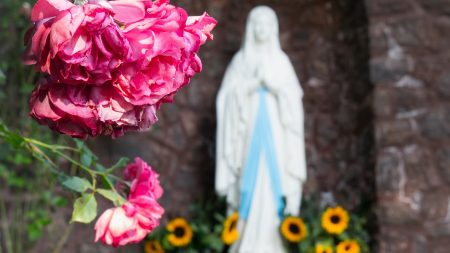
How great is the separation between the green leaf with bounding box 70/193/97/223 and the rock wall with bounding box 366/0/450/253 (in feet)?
8.42

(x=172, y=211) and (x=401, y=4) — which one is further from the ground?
(x=401, y=4)

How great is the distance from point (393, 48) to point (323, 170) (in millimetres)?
723

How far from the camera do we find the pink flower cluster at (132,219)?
623 millimetres

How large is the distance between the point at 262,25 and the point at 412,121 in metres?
0.76

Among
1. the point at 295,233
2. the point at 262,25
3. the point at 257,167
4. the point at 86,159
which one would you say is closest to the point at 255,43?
the point at 262,25

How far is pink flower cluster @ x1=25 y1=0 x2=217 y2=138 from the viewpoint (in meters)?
0.40

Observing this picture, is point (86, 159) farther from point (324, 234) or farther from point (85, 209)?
point (324, 234)

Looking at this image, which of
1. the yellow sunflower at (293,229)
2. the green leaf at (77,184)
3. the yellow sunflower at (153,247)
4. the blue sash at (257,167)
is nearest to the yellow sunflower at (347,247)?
the yellow sunflower at (293,229)

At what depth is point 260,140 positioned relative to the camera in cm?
300

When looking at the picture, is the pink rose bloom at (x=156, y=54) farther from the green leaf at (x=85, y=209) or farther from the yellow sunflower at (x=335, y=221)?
the yellow sunflower at (x=335, y=221)

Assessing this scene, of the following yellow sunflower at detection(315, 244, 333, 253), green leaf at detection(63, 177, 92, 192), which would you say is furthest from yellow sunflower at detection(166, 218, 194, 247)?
green leaf at detection(63, 177, 92, 192)

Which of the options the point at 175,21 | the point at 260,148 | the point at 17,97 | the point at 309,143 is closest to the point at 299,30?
the point at 309,143

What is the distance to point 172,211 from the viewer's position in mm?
3498

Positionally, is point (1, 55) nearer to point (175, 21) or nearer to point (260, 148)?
point (260, 148)
